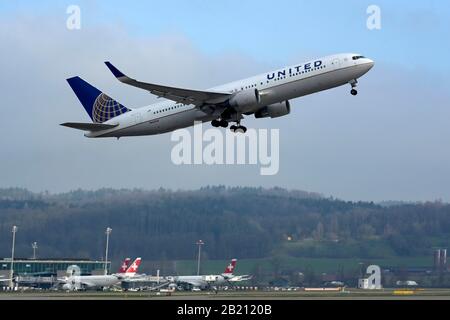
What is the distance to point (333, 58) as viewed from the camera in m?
43.9

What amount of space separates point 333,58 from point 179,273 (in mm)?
30765

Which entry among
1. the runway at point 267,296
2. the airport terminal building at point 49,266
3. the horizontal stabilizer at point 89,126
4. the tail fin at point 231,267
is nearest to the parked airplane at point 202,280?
the tail fin at point 231,267

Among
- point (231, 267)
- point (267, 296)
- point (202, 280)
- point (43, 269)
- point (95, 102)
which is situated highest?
point (95, 102)

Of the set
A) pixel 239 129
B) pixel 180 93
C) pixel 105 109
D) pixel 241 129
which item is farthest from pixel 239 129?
pixel 105 109

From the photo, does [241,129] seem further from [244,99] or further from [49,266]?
[49,266]

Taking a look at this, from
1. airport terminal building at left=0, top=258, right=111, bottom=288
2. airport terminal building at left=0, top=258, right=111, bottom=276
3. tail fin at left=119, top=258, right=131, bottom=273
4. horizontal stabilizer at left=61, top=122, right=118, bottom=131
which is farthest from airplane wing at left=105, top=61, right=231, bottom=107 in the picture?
airport terminal building at left=0, top=258, right=111, bottom=276

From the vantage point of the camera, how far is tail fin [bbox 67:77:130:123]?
52.2 m

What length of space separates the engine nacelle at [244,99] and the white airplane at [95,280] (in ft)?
76.5

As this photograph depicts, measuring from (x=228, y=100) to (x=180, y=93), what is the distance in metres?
2.80

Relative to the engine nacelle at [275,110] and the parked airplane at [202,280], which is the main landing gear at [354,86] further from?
the parked airplane at [202,280]

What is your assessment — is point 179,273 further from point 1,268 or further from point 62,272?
point 1,268

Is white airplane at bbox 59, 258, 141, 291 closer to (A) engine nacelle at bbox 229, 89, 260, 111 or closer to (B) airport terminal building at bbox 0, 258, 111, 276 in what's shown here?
(B) airport terminal building at bbox 0, 258, 111, 276

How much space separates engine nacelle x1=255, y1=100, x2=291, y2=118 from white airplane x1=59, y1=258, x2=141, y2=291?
21.9m

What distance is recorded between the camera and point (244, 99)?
1786 inches
